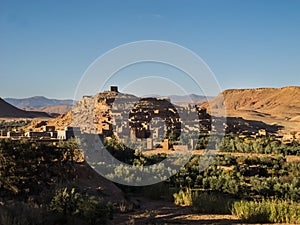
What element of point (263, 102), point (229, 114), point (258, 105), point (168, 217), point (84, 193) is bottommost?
point (168, 217)

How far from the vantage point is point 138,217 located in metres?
10.7

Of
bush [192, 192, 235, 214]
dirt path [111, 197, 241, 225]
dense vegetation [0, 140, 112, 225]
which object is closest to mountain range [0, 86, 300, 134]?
bush [192, 192, 235, 214]

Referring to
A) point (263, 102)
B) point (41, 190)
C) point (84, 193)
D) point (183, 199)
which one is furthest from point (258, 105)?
point (41, 190)

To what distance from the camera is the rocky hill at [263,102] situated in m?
85.9

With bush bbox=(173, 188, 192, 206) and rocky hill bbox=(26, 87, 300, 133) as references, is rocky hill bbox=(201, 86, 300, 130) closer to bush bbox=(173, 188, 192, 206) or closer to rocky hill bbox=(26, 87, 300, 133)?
rocky hill bbox=(26, 87, 300, 133)

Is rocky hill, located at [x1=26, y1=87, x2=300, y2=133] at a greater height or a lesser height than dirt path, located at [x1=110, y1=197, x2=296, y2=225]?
greater

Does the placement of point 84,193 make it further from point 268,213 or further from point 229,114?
point 229,114

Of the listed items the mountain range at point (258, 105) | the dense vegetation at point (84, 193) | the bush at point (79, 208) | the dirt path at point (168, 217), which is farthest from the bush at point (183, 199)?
the mountain range at point (258, 105)

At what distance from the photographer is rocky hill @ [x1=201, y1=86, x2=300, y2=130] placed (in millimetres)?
85938

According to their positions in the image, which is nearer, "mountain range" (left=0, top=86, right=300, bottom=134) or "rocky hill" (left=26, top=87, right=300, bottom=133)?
"rocky hill" (left=26, top=87, right=300, bottom=133)

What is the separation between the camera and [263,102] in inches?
4434

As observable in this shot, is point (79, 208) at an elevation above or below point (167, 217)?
above

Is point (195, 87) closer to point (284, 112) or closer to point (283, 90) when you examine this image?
point (284, 112)

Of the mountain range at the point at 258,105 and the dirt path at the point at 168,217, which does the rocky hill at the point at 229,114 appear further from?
the dirt path at the point at 168,217
